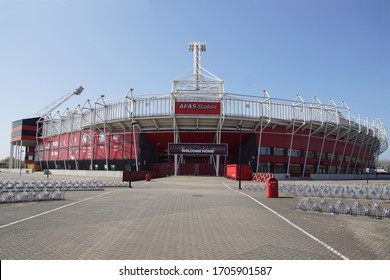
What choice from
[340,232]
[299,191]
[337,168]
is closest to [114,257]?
[340,232]

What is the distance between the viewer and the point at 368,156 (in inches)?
3570

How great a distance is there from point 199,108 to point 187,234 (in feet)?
156

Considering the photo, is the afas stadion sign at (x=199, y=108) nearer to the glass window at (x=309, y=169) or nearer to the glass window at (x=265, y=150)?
the glass window at (x=265, y=150)

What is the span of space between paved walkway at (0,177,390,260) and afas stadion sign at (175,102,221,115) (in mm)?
42993

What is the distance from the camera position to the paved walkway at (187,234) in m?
6.32

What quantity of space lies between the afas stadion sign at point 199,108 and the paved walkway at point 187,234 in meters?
43.0

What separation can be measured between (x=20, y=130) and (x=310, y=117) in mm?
93428

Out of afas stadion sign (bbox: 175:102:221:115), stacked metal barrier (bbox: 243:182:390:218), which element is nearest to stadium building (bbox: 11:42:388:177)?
afas stadion sign (bbox: 175:102:221:115)

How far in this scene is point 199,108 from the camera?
54781 millimetres

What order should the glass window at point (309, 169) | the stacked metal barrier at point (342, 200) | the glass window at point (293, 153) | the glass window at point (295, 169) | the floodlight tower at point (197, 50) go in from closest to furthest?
the stacked metal barrier at point (342, 200), the glass window at point (293, 153), the glass window at point (295, 169), the glass window at point (309, 169), the floodlight tower at point (197, 50)

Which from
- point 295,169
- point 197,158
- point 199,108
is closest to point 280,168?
point 295,169

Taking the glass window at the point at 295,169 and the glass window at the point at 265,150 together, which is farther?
the glass window at the point at 295,169

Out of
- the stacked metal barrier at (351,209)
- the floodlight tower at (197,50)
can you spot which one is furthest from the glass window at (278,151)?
the stacked metal barrier at (351,209)

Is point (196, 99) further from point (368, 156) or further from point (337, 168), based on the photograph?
point (368, 156)
